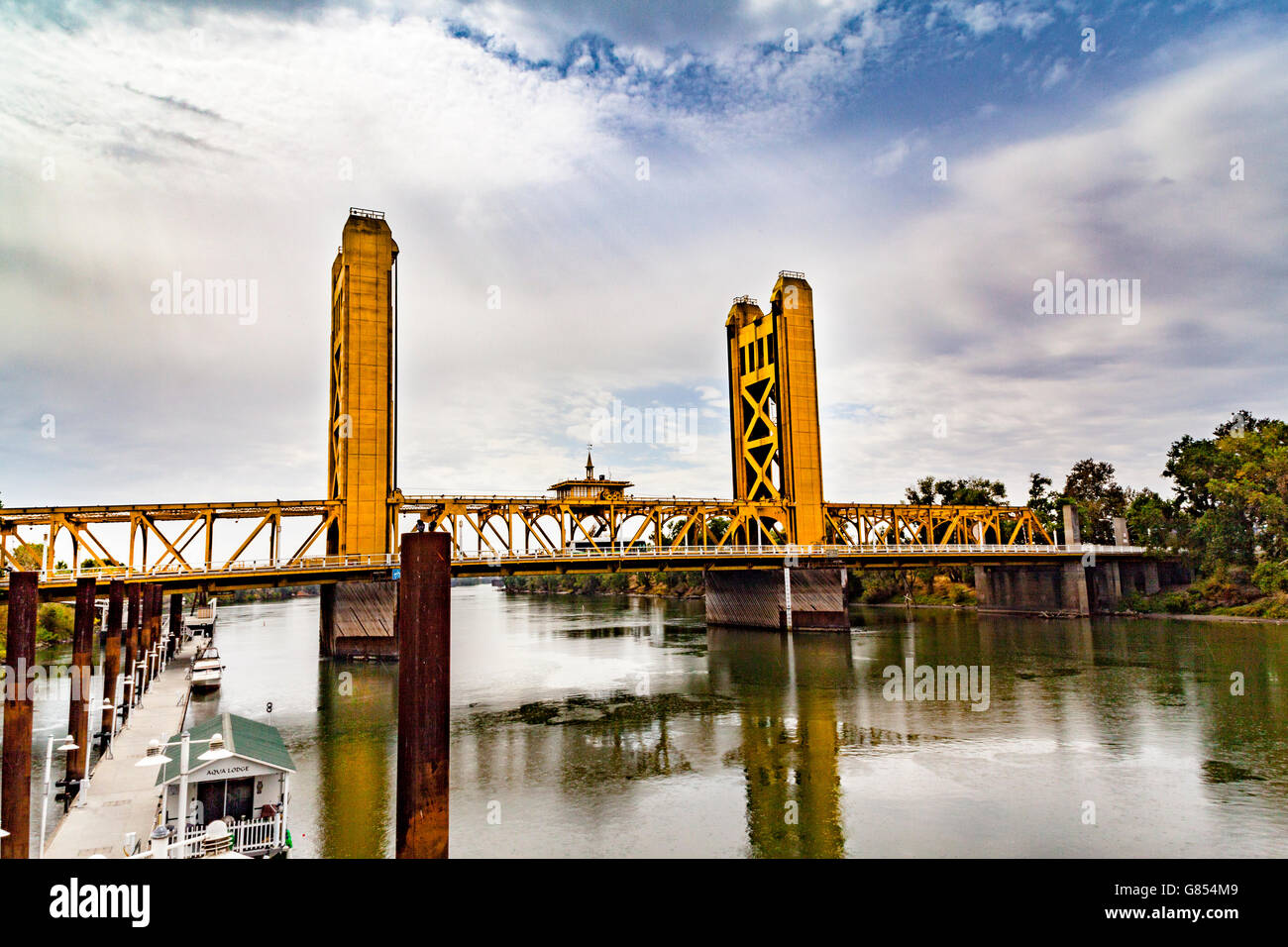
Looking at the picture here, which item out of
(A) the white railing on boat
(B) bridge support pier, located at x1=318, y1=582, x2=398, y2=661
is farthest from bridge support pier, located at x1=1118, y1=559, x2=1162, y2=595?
(A) the white railing on boat

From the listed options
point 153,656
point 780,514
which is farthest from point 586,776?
point 780,514

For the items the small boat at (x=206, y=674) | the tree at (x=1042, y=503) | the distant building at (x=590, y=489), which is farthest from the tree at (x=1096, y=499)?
the small boat at (x=206, y=674)

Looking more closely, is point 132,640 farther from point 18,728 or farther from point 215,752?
point 215,752

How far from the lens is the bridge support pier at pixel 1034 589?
87.7 meters

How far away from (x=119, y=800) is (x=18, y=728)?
519cm

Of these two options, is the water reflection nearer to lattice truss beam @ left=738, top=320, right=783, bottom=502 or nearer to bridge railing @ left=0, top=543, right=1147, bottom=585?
bridge railing @ left=0, top=543, right=1147, bottom=585

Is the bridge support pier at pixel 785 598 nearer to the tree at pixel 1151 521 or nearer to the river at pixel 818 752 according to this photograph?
the river at pixel 818 752

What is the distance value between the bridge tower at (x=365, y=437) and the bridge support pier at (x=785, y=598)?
35078 millimetres

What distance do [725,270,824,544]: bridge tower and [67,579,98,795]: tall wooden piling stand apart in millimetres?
65903

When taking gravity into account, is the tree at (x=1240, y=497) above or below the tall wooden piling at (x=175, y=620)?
above

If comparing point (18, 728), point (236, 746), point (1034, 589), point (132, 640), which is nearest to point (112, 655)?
point (132, 640)
